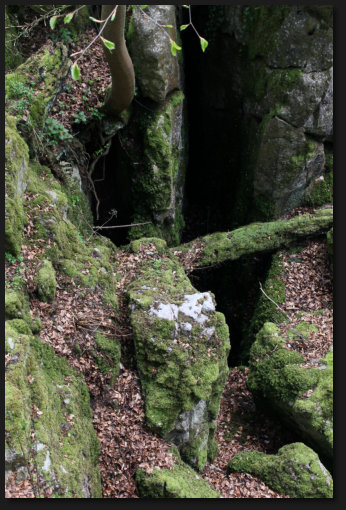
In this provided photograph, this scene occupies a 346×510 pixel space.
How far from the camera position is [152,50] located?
949 cm

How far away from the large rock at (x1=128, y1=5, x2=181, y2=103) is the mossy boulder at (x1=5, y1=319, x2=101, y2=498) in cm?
684

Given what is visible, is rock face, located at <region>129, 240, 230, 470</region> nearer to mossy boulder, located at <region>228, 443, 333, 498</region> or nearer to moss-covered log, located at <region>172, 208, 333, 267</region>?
mossy boulder, located at <region>228, 443, 333, 498</region>

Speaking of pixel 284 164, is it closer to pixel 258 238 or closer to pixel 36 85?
pixel 258 238

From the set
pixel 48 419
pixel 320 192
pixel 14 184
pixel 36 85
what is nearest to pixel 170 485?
pixel 48 419

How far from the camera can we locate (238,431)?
28.6ft

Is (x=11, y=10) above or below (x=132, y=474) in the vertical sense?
above

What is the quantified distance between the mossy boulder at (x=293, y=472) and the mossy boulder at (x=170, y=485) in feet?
3.97

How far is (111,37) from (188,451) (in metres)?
7.13

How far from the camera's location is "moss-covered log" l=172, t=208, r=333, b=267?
1060 centimetres

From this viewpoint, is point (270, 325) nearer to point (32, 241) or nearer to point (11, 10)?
point (32, 241)

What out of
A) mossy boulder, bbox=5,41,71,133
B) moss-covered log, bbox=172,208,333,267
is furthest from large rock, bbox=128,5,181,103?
moss-covered log, bbox=172,208,333,267

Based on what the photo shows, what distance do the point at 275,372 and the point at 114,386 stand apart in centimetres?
344

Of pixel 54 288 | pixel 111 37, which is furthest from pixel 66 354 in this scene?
pixel 111 37

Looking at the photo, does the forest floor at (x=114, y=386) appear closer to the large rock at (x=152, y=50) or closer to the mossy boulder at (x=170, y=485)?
the mossy boulder at (x=170, y=485)
